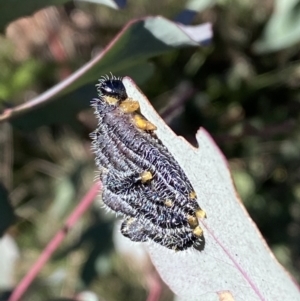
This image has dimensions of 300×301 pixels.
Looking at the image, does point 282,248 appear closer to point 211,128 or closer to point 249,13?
point 211,128

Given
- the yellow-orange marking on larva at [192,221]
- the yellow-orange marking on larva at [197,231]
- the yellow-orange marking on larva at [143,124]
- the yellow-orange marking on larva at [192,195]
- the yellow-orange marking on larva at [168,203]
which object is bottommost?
the yellow-orange marking on larva at [197,231]

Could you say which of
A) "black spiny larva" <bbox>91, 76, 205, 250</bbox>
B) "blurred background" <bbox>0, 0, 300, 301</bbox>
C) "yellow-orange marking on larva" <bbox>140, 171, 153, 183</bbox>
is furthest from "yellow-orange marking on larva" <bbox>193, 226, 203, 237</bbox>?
"blurred background" <bbox>0, 0, 300, 301</bbox>

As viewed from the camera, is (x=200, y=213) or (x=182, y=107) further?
(x=182, y=107)

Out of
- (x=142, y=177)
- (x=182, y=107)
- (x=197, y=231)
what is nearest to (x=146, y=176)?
(x=142, y=177)

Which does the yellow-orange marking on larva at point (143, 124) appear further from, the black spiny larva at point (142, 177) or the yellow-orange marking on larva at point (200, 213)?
the yellow-orange marking on larva at point (200, 213)

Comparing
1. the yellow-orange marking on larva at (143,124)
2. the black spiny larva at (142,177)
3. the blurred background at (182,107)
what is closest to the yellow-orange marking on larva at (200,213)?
the black spiny larva at (142,177)

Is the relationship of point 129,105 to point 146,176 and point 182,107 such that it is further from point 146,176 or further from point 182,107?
point 182,107
